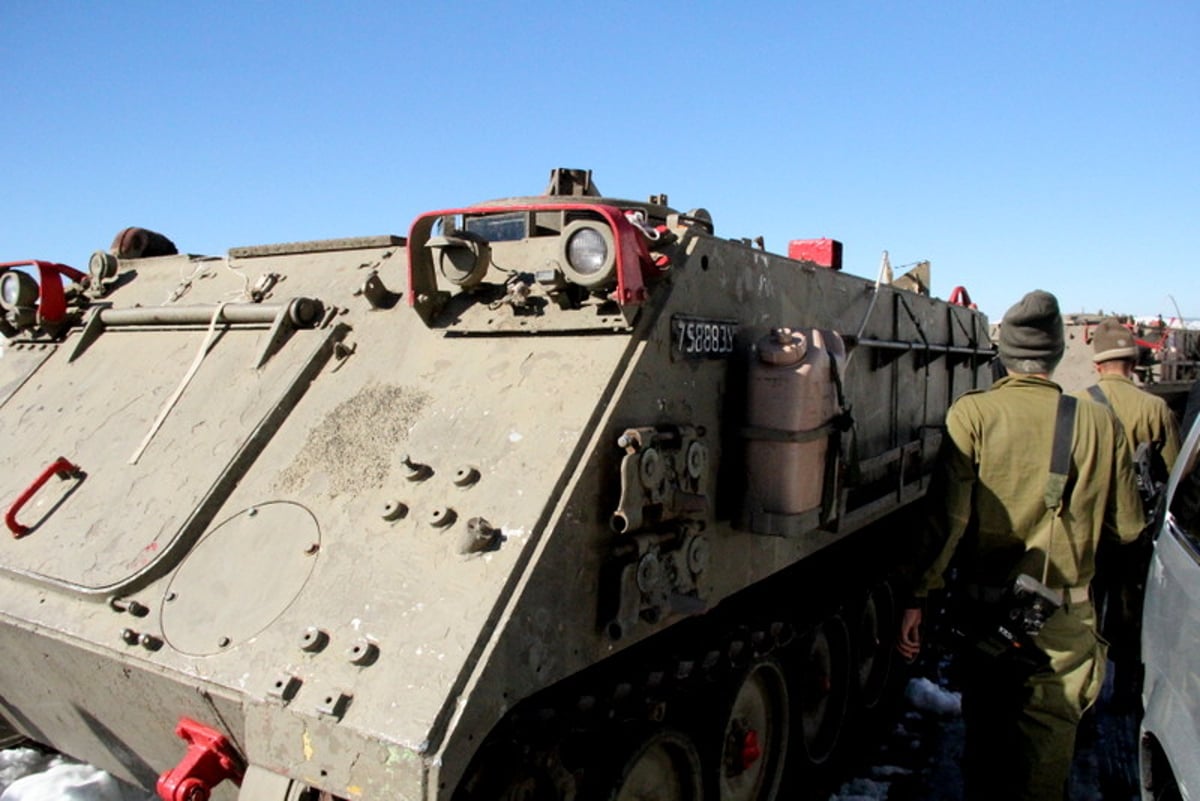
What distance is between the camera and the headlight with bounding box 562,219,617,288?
2.98 m

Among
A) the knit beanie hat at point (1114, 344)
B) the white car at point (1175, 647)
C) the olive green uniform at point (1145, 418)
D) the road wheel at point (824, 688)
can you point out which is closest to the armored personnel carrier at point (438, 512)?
the road wheel at point (824, 688)

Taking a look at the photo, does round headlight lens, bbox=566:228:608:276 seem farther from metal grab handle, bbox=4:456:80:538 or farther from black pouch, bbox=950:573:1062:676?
metal grab handle, bbox=4:456:80:538

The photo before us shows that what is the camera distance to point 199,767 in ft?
9.09

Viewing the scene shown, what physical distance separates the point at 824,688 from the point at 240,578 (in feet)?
10.5

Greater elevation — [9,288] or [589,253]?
[589,253]

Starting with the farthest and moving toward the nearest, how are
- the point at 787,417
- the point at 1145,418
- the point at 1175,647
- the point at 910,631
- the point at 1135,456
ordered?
the point at 1145,418, the point at 1135,456, the point at 910,631, the point at 787,417, the point at 1175,647

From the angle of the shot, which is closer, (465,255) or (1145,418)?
(465,255)

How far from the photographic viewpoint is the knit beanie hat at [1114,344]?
5613mm

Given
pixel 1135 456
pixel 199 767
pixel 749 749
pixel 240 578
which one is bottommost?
pixel 749 749

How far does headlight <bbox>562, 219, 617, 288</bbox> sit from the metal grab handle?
2.25 m

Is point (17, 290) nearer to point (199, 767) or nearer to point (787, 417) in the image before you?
point (199, 767)

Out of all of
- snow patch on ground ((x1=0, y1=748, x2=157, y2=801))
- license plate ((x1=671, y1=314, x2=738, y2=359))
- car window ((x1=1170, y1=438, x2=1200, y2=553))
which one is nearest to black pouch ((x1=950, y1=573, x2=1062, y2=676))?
car window ((x1=1170, y1=438, x2=1200, y2=553))

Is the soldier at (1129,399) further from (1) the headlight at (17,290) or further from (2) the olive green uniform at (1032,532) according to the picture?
(1) the headlight at (17,290)

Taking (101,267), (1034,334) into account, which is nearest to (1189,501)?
(1034,334)
